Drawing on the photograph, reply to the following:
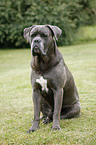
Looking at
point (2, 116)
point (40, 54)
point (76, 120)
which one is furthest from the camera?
point (2, 116)

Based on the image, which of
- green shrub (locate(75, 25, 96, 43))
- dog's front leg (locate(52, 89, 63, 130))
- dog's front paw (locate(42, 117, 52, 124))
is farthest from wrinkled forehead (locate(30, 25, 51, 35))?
green shrub (locate(75, 25, 96, 43))

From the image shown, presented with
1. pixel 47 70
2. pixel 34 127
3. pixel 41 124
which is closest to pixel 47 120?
pixel 41 124

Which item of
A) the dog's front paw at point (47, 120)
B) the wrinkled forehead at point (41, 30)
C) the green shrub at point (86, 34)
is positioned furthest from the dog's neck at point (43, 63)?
the green shrub at point (86, 34)

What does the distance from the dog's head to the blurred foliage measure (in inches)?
796

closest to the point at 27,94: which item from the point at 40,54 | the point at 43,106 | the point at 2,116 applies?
the point at 2,116

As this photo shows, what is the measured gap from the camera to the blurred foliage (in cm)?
2428

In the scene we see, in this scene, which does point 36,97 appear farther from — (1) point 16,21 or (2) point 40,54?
(1) point 16,21

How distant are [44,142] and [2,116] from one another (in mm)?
2020

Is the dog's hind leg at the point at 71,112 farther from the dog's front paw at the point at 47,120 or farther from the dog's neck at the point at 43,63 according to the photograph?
the dog's neck at the point at 43,63

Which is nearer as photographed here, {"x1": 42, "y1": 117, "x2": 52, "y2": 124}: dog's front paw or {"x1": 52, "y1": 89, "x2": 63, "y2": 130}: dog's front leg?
{"x1": 52, "y1": 89, "x2": 63, "y2": 130}: dog's front leg

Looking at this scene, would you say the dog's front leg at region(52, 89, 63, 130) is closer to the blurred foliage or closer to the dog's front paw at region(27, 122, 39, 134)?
the dog's front paw at region(27, 122, 39, 134)

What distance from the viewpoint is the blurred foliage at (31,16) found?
24281mm

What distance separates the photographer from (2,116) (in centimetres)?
557

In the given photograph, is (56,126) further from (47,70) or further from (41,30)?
(41,30)
